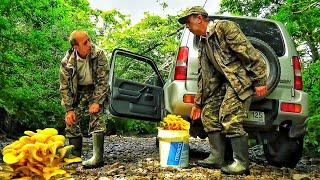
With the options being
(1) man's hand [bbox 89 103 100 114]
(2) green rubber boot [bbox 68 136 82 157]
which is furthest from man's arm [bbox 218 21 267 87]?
(2) green rubber boot [bbox 68 136 82 157]

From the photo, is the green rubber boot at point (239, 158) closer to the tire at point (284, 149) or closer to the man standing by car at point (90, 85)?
the tire at point (284, 149)

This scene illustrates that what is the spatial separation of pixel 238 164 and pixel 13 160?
12.5ft

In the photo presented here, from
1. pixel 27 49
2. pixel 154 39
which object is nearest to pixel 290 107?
pixel 27 49

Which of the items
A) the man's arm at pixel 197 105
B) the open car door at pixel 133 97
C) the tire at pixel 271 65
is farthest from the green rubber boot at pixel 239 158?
the open car door at pixel 133 97

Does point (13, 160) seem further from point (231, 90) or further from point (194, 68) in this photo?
point (194, 68)

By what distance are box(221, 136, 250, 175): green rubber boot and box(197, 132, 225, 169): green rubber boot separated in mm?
285

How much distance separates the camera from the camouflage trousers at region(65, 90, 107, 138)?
19.6 ft

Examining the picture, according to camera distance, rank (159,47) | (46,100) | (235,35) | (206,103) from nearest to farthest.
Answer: (235,35) < (206,103) < (46,100) < (159,47)

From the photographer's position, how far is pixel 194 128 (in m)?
6.23

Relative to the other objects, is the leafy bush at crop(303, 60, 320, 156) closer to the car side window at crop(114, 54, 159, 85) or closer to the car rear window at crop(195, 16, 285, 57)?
the car rear window at crop(195, 16, 285, 57)

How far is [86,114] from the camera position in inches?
251

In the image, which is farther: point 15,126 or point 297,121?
point 15,126

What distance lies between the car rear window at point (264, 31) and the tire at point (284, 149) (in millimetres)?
1145

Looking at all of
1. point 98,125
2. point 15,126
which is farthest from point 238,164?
point 15,126
